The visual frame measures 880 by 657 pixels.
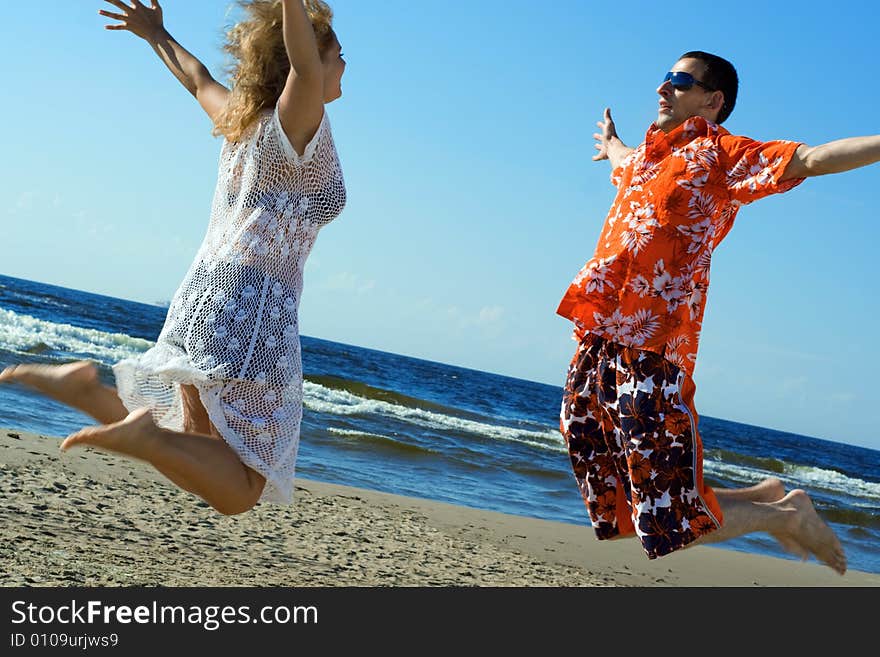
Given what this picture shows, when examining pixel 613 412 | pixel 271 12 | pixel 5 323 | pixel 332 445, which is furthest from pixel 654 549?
pixel 5 323

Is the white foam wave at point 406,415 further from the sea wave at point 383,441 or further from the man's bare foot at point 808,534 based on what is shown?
the man's bare foot at point 808,534

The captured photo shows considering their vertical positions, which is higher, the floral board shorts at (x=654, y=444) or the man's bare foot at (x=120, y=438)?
the floral board shorts at (x=654, y=444)

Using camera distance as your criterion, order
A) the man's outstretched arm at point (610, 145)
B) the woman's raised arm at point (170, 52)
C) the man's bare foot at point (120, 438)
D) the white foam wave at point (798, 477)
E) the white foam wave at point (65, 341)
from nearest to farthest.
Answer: the man's bare foot at point (120, 438), the woman's raised arm at point (170, 52), the man's outstretched arm at point (610, 145), the white foam wave at point (65, 341), the white foam wave at point (798, 477)

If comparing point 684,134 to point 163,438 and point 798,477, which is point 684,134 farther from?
point 798,477

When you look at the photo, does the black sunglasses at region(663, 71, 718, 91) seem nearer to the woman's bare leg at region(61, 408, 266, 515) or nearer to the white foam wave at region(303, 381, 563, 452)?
the woman's bare leg at region(61, 408, 266, 515)

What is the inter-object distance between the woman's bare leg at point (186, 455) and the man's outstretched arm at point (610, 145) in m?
2.33

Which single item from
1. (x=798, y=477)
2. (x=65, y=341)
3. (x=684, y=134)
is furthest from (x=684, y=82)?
(x=798, y=477)

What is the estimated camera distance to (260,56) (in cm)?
338

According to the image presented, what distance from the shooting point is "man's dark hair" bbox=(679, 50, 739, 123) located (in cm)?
399

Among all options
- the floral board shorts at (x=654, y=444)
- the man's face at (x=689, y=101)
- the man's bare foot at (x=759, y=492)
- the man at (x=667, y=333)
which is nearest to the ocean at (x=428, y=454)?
the man's bare foot at (x=759, y=492)

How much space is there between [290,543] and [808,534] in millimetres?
3788

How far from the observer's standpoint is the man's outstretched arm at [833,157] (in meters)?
3.29

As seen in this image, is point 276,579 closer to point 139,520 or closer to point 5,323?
point 139,520

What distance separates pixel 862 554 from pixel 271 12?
1166cm
